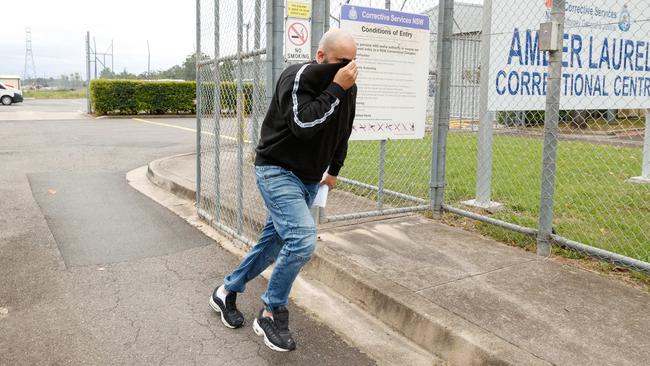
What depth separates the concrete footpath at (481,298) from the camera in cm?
321

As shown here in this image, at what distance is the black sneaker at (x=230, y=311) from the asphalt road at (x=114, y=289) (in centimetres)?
5

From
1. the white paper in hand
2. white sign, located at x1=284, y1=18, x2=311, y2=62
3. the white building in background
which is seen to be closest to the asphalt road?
the white paper in hand

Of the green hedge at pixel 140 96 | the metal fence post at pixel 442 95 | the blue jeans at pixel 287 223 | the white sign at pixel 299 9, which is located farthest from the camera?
the green hedge at pixel 140 96

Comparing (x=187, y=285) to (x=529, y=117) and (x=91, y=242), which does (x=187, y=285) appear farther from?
(x=529, y=117)

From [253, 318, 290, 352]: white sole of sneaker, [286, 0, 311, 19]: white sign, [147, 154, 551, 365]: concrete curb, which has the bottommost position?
[253, 318, 290, 352]: white sole of sneaker

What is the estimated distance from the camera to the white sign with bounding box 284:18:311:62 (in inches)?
186

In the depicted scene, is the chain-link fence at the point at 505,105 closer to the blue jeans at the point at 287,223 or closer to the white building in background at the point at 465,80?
the white building in background at the point at 465,80

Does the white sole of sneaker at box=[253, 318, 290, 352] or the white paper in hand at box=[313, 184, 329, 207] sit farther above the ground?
the white paper in hand at box=[313, 184, 329, 207]

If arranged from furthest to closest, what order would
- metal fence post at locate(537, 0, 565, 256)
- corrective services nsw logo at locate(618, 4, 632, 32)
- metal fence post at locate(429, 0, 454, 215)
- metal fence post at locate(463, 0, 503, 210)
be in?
metal fence post at locate(463, 0, 503, 210)
metal fence post at locate(429, 0, 454, 215)
corrective services nsw logo at locate(618, 4, 632, 32)
metal fence post at locate(537, 0, 565, 256)

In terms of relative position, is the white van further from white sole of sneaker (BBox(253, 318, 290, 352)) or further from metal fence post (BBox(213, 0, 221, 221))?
white sole of sneaker (BBox(253, 318, 290, 352))

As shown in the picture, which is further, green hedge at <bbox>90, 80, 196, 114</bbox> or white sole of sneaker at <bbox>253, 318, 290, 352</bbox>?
green hedge at <bbox>90, 80, 196, 114</bbox>

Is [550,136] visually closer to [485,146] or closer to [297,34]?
[485,146]

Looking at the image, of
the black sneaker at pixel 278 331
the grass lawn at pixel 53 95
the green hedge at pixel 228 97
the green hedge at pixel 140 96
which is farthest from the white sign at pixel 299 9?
the grass lawn at pixel 53 95

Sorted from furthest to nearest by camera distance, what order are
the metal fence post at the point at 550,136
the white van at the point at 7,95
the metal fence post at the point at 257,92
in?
the white van at the point at 7,95 < the metal fence post at the point at 257,92 < the metal fence post at the point at 550,136
